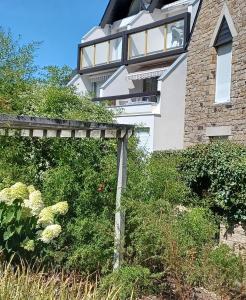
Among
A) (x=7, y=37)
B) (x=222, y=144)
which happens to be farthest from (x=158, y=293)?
(x=7, y=37)

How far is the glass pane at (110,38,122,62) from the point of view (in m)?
27.4

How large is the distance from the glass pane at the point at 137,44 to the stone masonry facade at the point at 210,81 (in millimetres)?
5672

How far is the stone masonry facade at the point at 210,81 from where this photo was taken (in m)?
16.4

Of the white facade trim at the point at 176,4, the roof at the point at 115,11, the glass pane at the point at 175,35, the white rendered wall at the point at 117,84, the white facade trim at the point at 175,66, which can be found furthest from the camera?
the roof at the point at 115,11

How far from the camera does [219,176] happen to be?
1068 cm

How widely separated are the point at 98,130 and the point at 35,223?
1.31 m

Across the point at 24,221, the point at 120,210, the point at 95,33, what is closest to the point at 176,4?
the point at 95,33

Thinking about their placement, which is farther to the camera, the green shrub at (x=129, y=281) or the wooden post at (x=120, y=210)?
the wooden post at (x=120, y=210)

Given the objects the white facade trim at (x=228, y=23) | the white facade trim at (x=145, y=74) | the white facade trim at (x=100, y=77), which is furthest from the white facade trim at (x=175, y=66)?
the white facade trim at (x=100, y=77)

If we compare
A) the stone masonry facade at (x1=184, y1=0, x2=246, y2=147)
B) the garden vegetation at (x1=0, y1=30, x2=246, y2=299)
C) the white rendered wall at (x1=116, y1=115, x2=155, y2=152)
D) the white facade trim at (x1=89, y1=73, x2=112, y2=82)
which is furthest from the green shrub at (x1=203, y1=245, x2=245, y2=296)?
the white facade trim at (x1=89, y1=73, x2=112, y2=82)

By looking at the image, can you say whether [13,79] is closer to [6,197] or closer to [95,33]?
[6,197]

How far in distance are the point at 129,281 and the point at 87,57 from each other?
2541cm

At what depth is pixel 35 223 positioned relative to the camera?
6.41 m

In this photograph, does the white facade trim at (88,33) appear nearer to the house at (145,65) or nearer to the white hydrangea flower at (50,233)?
the house at (145,65)
